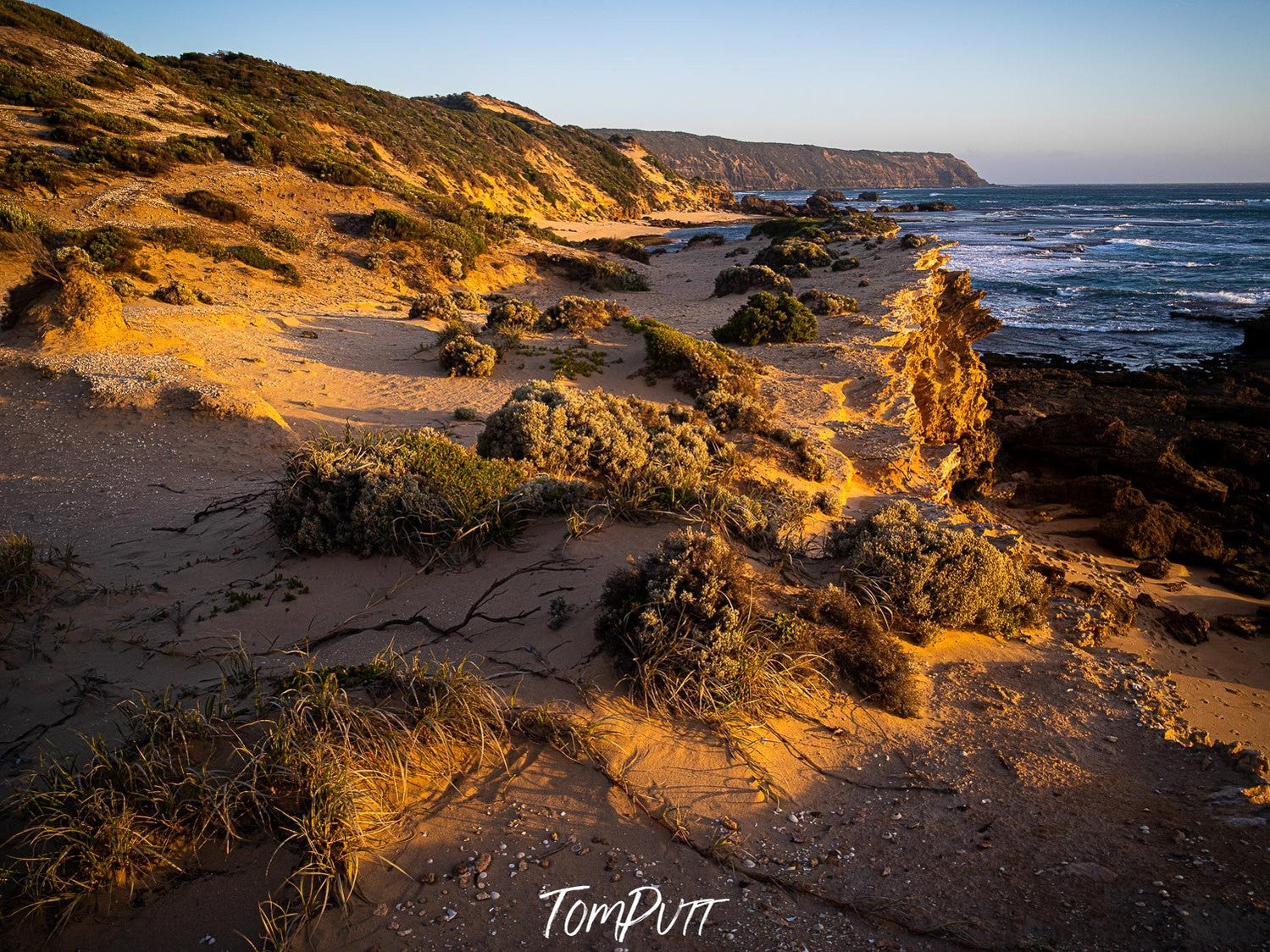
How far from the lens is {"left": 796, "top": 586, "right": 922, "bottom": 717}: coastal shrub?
175 inches

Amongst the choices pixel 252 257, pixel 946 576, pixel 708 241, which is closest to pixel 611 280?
pixel 252 257

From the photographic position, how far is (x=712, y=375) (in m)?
12.1

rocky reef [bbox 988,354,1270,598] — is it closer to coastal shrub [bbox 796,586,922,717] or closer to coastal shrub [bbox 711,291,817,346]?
coastal shrub [bbox 711,291,817,346]

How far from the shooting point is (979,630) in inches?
220

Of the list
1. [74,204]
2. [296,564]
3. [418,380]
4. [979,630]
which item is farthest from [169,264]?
[979,630]

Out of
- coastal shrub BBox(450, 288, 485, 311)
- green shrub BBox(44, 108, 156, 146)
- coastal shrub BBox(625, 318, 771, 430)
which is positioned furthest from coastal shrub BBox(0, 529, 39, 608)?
green shrub BBox(44, 108, 156, 146)

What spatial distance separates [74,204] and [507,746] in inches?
907

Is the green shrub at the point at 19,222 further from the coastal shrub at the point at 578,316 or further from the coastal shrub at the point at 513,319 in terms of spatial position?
the coastal shrub at the point at 578,316

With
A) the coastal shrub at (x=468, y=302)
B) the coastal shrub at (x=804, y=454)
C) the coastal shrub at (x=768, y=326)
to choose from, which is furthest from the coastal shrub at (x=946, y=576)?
the coastal shrub at (x=468, y=302)

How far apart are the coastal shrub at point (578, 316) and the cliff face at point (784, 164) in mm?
140332

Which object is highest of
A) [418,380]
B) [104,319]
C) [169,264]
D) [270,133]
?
[270,133]

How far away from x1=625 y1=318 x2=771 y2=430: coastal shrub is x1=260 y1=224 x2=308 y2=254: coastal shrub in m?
13.3

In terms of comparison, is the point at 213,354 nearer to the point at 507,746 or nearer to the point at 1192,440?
the point at 507,746

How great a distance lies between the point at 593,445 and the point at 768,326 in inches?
385
